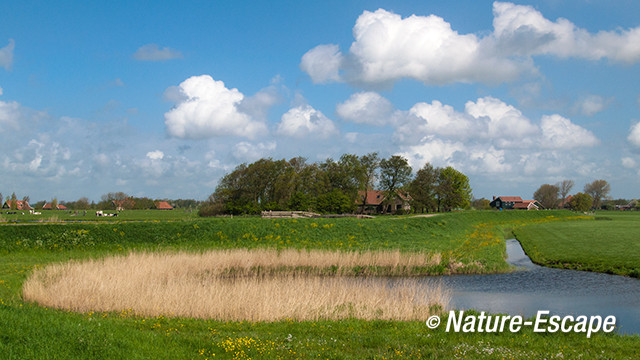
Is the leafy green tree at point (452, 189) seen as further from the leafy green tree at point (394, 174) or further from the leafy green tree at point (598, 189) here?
the leafy green tree at point (598, 189)

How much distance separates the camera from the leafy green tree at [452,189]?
96.3 meters

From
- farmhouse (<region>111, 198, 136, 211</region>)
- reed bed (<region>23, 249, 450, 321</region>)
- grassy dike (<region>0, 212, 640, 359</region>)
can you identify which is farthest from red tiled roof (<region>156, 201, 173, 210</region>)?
grassy dike (<region>0, 212, 640, 359</region>)

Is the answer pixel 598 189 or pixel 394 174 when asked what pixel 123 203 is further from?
pixel 598 189

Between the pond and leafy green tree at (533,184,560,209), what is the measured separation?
12809cm

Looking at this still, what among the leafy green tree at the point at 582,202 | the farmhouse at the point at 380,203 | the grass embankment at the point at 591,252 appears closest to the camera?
the grass embankment at the point at 591,252

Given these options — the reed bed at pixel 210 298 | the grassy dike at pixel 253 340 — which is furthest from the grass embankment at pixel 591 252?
the grassy dike at pixel 253 340

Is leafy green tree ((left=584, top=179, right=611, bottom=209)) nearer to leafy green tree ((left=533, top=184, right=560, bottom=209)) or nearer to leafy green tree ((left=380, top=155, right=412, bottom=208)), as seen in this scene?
leafy green tree ((left=533, top=184, right=560, bottom=209))

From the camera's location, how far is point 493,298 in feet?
60.2

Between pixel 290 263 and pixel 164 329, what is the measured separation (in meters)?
14.3

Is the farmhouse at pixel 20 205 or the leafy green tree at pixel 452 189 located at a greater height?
the leafy green tree at pixel 452 189

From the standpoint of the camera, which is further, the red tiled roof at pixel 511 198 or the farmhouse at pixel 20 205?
the red tiled roof at pixel 511 198

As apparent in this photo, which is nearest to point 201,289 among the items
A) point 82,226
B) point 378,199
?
point 82,226

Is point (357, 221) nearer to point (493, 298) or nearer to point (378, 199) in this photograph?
point (493, 298)

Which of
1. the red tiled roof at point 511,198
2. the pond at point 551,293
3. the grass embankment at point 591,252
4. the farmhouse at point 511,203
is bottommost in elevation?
the pond at point 551,293
